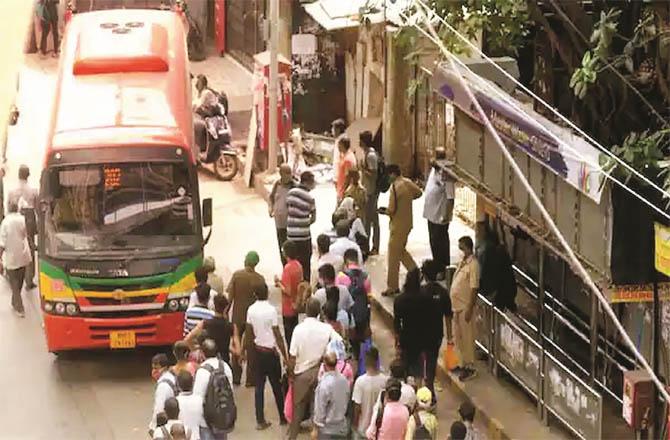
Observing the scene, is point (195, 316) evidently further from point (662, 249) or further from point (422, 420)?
point (662, 249)

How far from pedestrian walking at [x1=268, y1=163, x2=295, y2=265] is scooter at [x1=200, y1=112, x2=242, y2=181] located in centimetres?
631

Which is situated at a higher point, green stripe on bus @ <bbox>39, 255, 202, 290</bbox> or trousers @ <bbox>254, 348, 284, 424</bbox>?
green stripe on bus @ <bbox>39, 255, 202, 290</bbox>

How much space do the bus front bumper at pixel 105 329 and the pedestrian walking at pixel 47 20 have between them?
17.1 metres

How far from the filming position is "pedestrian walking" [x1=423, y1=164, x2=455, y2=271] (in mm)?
17266

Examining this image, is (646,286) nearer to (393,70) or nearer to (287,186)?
(287,186)

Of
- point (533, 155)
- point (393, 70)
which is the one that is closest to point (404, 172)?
point (393, 70)

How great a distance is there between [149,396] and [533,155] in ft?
16.8

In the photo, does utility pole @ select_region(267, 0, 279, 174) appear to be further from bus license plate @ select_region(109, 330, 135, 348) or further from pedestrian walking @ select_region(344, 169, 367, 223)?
bus license plate @ select_region(109, 330, 135, 348)

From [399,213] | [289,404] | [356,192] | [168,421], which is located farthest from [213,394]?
[356,192]

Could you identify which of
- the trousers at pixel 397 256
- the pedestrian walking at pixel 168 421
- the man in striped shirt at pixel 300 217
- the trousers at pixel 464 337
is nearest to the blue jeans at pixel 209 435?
the pedestrian walking at pixel 168 421

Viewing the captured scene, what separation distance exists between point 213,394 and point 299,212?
5.01 meters

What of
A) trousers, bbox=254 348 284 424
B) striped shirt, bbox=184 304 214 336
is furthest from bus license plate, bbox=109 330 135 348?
trousers, bbox=254 348 284 424

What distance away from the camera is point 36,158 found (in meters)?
25.1

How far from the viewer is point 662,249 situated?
11.8 metres
